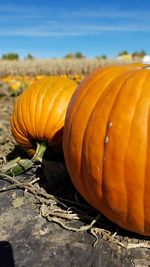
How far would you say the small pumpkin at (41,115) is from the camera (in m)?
2.79

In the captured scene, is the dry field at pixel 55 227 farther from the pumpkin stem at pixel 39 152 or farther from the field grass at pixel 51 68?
the field grass at pixel 51 68

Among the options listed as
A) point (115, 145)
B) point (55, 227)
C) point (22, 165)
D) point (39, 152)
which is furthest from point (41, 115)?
point (115, 145)

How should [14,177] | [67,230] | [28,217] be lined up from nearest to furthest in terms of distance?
1. [67,230]
2. [28,217]
3. [14,177]

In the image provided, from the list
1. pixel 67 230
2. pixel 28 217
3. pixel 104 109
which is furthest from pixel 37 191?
pixel 104 109

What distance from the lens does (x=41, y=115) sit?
280 cm

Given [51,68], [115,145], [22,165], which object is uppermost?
[115,145]

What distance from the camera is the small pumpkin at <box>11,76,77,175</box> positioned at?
2.79 meters

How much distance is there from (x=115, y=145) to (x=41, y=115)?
1008 mm

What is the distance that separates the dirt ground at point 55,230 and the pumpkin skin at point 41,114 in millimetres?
206

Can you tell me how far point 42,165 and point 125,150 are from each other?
42.7 inches

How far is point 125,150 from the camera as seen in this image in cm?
187

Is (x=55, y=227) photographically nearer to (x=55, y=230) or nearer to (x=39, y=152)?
(x=55, y=230)

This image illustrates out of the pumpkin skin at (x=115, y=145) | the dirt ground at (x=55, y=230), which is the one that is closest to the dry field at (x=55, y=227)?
the dirt ground at (x=55, y=230)

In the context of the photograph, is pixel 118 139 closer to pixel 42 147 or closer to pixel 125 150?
pixel 125 150
